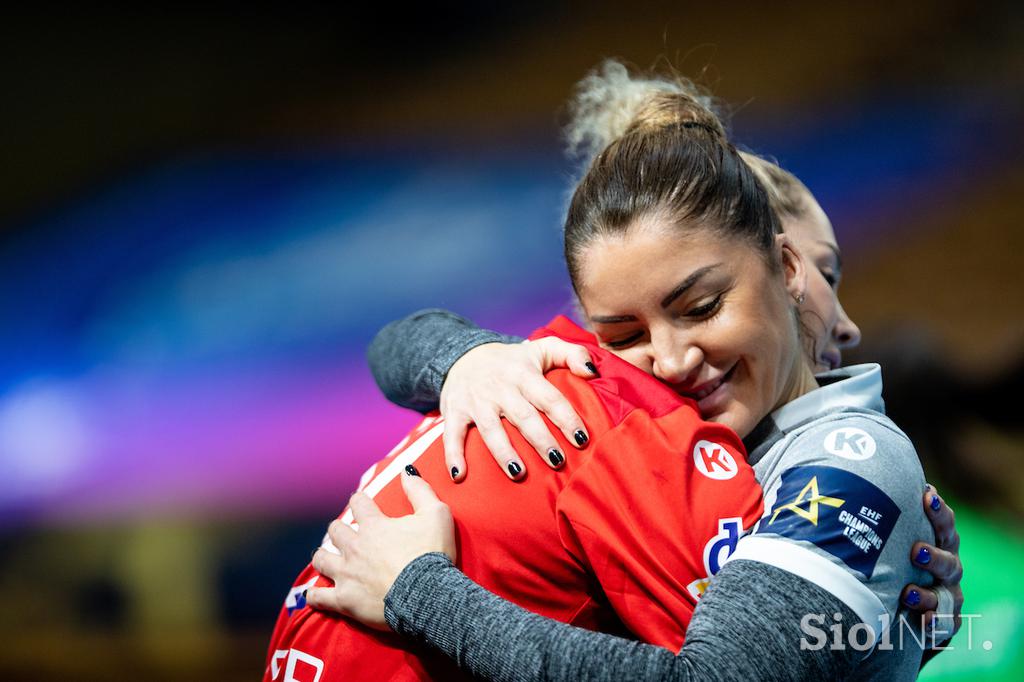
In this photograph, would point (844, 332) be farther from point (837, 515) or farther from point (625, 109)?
point (837, 515)

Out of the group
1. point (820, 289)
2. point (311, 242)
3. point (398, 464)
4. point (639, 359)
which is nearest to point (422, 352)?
point (398, 464)

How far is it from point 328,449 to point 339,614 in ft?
6.70

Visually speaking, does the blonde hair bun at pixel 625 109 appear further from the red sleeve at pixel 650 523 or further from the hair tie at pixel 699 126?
the red sleeve at pixel 650 523

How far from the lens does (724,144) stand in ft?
4.00

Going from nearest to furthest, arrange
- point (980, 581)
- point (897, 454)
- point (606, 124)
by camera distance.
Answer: point (897, 454) < point (606, 124) < point (980, 581)

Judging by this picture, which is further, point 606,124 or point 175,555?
point 175,555

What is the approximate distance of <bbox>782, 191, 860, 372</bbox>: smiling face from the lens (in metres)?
1.40

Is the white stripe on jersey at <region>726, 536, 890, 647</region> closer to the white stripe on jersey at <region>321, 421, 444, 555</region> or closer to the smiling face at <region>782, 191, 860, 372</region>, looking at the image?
the white stripe on jersey at <region>321, 421, 444, 555</region>

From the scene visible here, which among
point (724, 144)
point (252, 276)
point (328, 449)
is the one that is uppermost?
point (252, 276)

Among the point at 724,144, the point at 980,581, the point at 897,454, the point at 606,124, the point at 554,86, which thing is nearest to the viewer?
the point at 897,454

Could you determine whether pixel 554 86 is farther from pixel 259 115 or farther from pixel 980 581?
pixel 980 581

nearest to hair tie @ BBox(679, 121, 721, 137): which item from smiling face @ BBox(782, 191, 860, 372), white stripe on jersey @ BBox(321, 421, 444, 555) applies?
smiling face @ BBox(782, 191, 860, 372)

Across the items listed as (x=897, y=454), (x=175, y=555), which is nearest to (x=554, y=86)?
(x=175, y=555)

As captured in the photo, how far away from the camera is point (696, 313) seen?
113 centimetres
